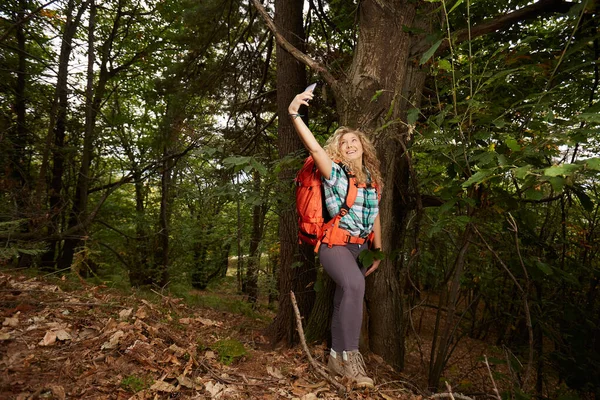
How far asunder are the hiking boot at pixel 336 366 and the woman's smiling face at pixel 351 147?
1.69m

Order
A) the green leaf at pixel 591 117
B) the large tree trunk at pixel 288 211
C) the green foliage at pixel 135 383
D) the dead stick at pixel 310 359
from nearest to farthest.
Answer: the green leaf at pixel 591 117 < the green foliage at pixel 135 383 < the dead stick at pixel 310 359 < the large tree trunk at pixel 288 211

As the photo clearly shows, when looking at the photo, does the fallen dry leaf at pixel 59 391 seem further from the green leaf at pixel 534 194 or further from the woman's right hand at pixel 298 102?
the green leaf at pixel 534 194

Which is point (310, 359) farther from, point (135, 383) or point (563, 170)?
A: point (563, 170)

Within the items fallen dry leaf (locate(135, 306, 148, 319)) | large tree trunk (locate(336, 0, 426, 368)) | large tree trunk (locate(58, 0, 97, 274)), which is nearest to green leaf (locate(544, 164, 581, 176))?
large tree trunk (locate(336, 0, 426, 368))

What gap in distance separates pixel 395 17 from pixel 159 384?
12.2ft

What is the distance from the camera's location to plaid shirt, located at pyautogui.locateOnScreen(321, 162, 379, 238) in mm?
2777

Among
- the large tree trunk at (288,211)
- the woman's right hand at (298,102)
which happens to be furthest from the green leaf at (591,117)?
the large tree trunk at (288,211)

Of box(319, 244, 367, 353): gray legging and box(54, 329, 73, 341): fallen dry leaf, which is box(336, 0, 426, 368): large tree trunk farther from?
box(54, 329, 73, 341): fallen dry leaf

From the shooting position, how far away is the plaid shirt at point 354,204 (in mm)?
2777

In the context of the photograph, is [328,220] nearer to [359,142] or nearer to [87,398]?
[359,142]

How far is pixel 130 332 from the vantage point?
276 cm

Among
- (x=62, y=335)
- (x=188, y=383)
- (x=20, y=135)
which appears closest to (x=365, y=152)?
(x=188, y=383)

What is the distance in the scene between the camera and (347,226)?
287 cm

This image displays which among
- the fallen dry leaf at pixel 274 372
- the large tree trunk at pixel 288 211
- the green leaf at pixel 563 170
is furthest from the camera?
the large tree trunk at pixel 288 211
